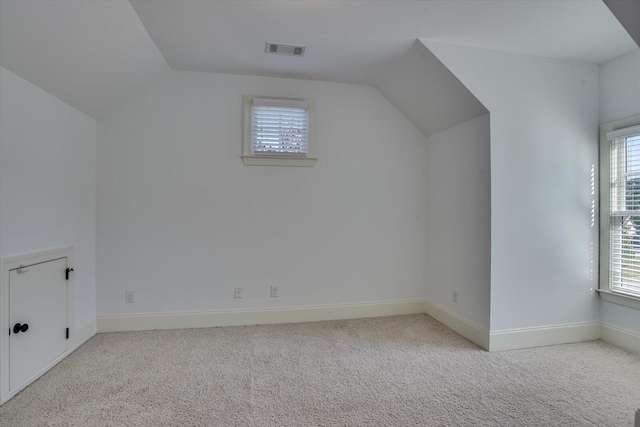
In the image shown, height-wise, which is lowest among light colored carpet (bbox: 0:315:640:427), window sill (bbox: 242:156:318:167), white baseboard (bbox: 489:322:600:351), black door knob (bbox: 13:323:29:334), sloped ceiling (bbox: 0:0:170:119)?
light colored carpet (bbox: 0:315:640:427)

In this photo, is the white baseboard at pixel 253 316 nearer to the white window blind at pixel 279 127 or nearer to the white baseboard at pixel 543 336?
the white baseboard at pixel 543 336

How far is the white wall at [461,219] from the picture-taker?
271cm

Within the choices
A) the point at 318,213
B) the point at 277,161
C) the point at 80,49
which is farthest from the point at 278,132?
the point at 80,49

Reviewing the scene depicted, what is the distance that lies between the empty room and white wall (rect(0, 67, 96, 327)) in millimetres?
18

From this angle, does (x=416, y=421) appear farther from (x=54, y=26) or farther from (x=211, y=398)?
(x=54, y=26)

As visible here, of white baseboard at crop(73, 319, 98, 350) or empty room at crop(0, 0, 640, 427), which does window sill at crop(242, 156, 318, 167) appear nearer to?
empty room at crop(0, 0, 640, 427)

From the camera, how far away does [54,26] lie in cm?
185

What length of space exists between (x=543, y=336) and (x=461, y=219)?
126 cm

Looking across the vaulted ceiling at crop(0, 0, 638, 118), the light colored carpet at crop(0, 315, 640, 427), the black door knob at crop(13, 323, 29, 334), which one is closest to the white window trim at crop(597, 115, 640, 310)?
the light colored carpet at crop(0, 315, 640, 427)

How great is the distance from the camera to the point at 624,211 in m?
2.72

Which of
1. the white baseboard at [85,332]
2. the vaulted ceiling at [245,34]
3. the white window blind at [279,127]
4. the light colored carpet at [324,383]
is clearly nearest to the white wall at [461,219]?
the light colored carpet at [324,383]

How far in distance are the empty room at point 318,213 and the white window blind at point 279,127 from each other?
0.9 inches

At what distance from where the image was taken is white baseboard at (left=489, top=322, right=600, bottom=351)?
2.65m

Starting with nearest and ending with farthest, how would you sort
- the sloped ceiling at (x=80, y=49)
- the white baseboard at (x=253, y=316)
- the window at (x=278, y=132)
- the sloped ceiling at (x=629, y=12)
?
1. the sloped ceiling at (x=629, y=12)
2. the sloped ceiling at (x=80, y=49)
3. the white baseboard at (x=253, y=316)
4. the window at (x=278, y=132)
